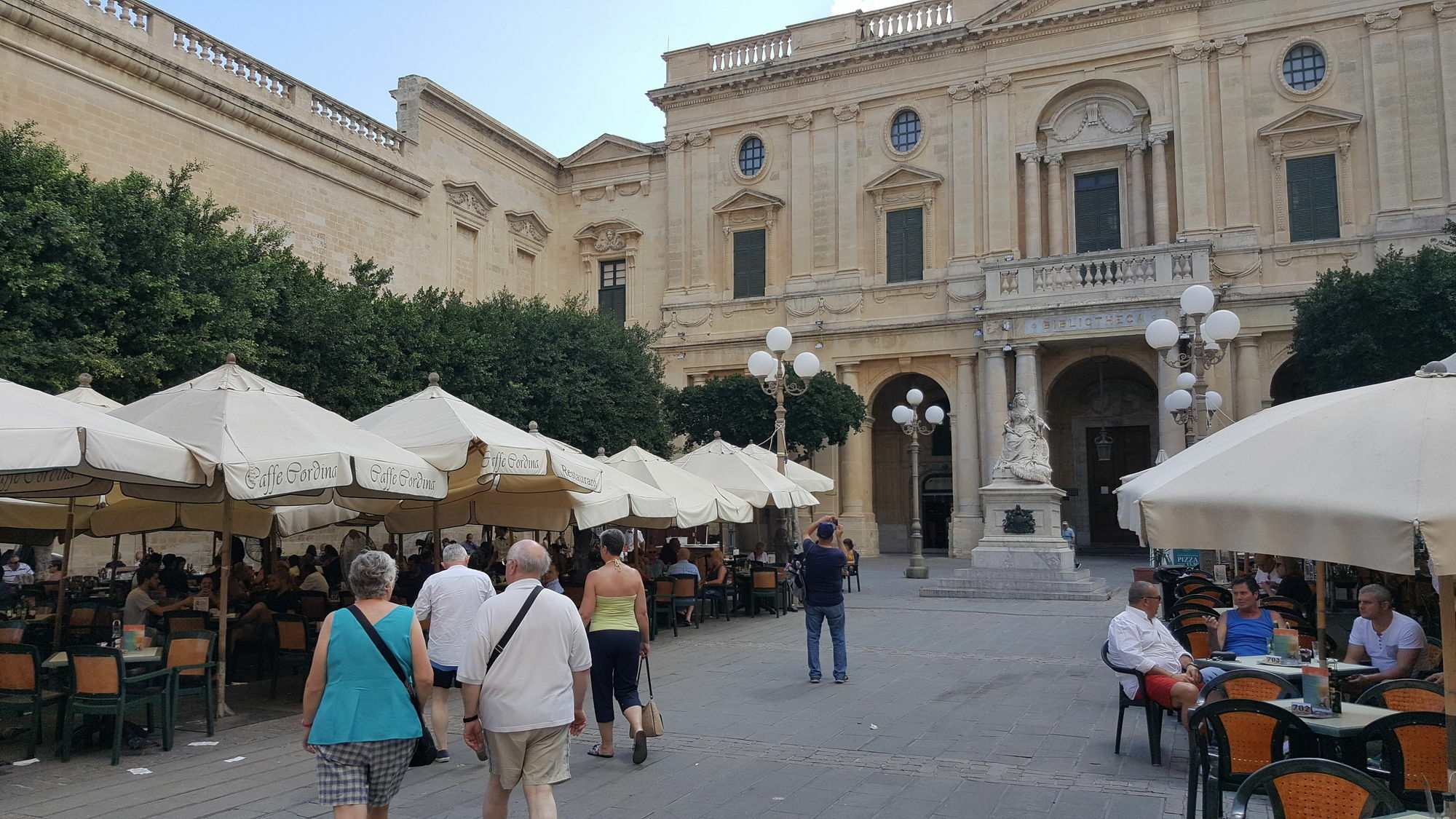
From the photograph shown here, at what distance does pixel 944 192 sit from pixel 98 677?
92.6ft

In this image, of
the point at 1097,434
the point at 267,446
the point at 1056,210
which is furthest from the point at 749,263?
the point at 267,446

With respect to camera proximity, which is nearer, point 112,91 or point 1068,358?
point 112,91

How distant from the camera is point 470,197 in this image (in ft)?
102

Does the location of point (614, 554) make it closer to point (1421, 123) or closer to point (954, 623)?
point (954, 623)

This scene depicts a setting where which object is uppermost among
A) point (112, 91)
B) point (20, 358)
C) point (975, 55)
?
point (975, 55)

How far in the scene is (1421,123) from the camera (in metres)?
26.3

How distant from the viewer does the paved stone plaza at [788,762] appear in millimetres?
5781

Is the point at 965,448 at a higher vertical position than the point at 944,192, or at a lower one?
lower

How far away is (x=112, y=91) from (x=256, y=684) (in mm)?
14985

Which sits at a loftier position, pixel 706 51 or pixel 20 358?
pixel 706 51

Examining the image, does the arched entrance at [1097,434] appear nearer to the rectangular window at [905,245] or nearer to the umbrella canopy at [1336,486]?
the rectangular window at [905,245]

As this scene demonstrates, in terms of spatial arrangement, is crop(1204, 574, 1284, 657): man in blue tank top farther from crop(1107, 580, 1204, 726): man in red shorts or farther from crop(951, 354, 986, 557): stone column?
crop(951, 354, 986, 557): stone column

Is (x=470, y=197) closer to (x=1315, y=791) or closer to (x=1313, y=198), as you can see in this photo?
(x=1313, y=198)

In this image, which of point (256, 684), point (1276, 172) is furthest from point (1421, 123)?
point (256, 684)
